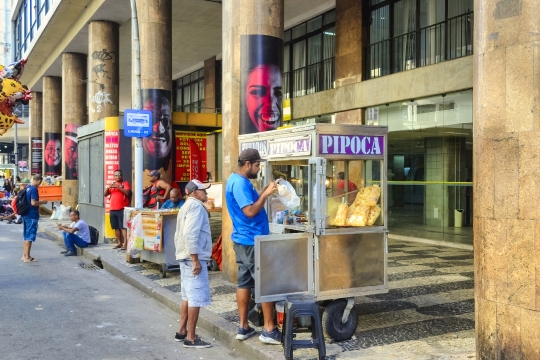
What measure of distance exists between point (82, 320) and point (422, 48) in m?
10.4

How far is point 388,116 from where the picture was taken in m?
14.6

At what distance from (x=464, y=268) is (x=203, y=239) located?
5.96 meters

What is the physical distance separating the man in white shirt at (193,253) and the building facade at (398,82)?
272cm

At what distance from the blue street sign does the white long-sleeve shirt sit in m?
5.68

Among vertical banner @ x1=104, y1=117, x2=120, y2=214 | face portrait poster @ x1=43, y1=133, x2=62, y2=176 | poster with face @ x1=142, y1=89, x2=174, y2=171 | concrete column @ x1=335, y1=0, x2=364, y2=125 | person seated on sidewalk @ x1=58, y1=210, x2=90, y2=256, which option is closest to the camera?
person seated on sidewalk @ x1=58, y1=210, x2=90, y2=256

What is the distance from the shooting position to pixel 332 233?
591 centimetres

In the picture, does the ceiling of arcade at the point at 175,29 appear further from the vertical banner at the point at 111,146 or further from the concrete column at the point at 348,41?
the vertical banner at the point at 111,146

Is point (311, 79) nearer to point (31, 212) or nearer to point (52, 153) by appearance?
point (31, 212)

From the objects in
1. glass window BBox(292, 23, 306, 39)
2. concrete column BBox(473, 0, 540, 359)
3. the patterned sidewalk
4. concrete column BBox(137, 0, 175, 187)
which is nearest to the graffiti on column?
concrete column BBox(137, 0, 175, 187)

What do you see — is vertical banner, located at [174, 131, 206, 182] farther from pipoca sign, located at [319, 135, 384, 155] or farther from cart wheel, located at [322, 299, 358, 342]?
cart wheel, located at [322, 299, 358, 342]

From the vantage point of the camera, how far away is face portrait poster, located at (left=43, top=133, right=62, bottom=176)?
3150 cm

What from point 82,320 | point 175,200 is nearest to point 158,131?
point 175,200

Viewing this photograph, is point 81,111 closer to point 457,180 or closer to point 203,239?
point 457,180

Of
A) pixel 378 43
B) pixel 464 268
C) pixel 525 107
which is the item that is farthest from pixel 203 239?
pixel 378 43
